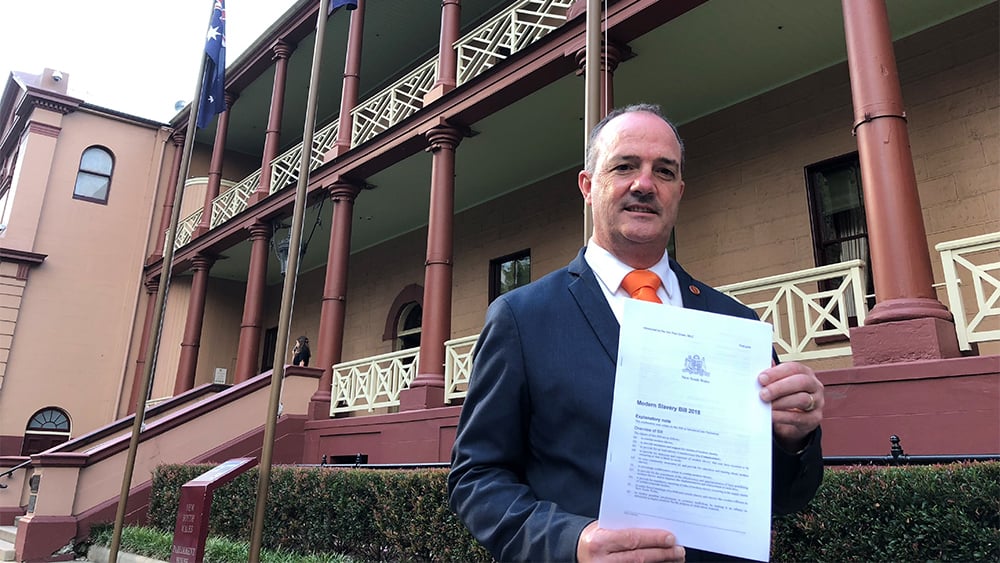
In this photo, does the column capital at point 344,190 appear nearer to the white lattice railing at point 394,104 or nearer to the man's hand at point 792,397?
the white lattice railing at point 394,104

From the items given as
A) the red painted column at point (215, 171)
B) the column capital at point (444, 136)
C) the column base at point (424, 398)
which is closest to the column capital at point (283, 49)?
the red painted column at point (215, 171)

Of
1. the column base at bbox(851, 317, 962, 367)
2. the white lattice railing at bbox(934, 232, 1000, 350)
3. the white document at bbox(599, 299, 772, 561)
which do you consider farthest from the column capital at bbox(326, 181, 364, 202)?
the white document at bbox(599, 299, 772, 561)

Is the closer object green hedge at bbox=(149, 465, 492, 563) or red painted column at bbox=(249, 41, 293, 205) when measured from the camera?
green hedge at bbox=(149, 465, 492, 563)

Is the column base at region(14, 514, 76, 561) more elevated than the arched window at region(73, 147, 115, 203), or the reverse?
the arched window at region(73, 147, 115, 203)

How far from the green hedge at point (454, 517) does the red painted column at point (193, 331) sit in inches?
314

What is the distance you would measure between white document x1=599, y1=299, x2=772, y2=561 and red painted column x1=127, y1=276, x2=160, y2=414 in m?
22.6

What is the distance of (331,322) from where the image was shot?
13.0 m

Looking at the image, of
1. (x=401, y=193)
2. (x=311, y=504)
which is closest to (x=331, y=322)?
(x=401, y=193)

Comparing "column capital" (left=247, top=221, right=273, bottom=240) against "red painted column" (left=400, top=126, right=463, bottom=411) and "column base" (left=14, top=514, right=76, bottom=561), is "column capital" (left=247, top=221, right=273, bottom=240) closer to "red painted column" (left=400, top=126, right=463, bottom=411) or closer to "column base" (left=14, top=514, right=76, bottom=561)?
"red painted column" (left=400, top=126, right=463, bottom=411)

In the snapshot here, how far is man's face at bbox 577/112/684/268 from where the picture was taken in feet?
5.83

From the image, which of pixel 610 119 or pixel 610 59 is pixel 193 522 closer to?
pixel 610 119

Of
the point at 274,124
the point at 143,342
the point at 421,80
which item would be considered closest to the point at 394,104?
the point at 421,80

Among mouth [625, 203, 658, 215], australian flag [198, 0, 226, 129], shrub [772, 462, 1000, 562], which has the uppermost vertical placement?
australian flag [198, 0, 226, 129]

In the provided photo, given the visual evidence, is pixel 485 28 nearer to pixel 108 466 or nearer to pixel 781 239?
pixel 781 239
